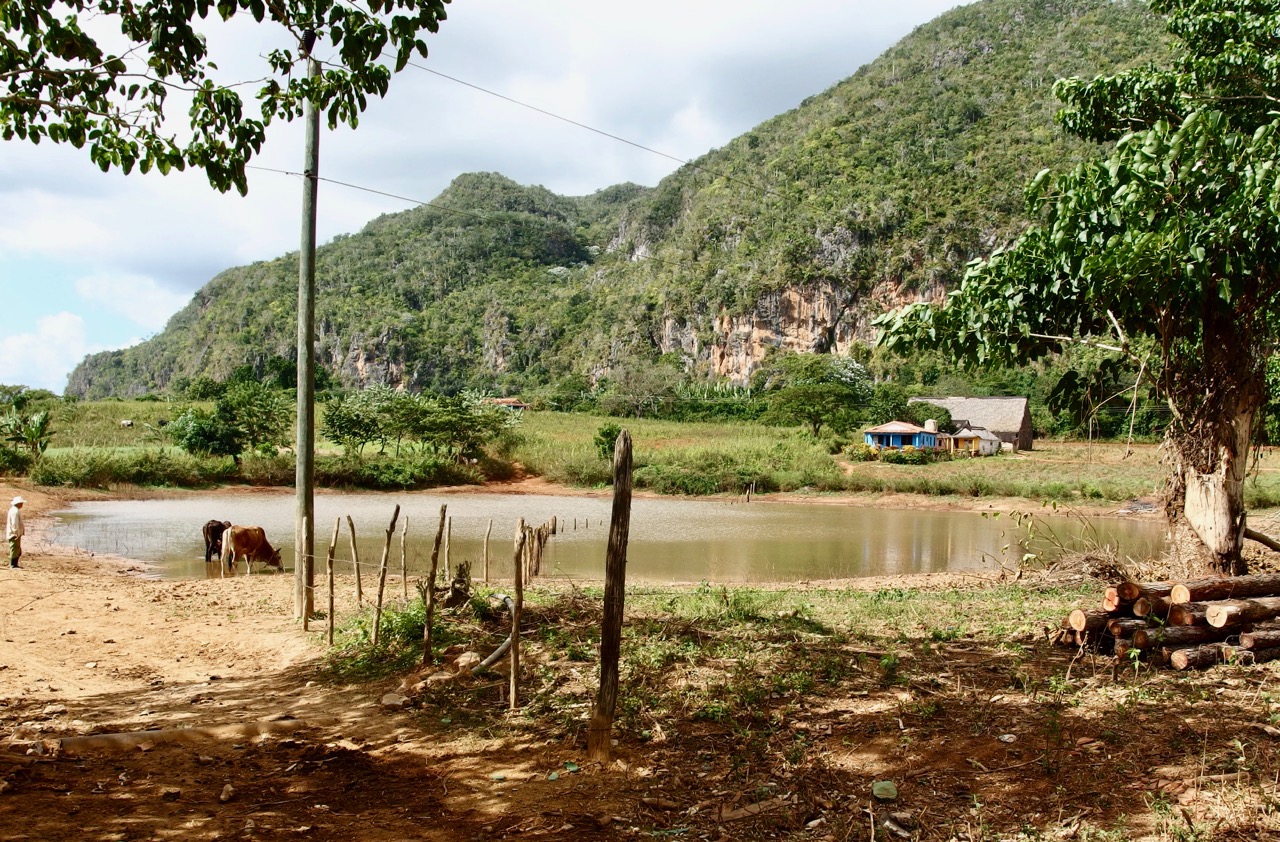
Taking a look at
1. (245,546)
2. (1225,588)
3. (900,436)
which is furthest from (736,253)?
(1225,588)

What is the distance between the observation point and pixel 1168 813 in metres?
3.35

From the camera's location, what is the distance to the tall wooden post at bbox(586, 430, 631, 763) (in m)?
4.24

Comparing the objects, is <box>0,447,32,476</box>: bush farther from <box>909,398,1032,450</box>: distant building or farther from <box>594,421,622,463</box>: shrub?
<box>909,398,1032,450</box>: distant building

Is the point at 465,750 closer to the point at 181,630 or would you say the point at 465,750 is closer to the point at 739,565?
the point at 181,630

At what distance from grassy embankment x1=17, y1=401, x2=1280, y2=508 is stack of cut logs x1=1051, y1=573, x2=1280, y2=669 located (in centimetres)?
1892

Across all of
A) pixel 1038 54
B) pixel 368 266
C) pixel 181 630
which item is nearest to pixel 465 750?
pixel 181 630

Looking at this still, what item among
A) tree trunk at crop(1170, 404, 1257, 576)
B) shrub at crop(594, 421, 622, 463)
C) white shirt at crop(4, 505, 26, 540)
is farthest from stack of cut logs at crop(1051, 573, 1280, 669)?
shrub at crop(594, 421, 622, 463)

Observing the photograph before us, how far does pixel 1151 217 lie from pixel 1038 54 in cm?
10398

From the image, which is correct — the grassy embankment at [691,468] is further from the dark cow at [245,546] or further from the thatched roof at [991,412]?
the dark cow at [245,546]

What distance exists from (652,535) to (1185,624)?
1434 centimetres

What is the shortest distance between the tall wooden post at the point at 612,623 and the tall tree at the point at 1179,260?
4123 mm

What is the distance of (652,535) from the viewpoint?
19.2 meters

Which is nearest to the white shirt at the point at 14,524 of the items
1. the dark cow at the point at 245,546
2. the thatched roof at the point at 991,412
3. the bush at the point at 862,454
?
the dark cow at the point at 245,546

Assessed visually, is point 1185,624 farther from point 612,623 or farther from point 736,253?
point 736,253
